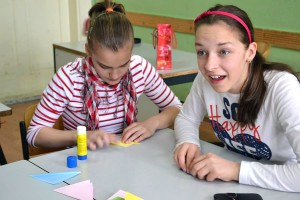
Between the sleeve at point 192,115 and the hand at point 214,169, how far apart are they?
27cm

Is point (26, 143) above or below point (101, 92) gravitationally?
below

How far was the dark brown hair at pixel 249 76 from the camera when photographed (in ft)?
4.40

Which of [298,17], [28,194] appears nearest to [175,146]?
[28,194]

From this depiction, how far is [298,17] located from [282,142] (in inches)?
80.1

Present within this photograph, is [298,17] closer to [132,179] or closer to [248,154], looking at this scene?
[248,154]

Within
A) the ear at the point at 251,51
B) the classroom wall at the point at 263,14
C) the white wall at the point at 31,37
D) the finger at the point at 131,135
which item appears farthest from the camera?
the white wall at the point at 31,37

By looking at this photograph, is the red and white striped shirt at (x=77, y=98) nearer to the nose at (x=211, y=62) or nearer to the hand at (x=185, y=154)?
the hand at (x=185, y=154)

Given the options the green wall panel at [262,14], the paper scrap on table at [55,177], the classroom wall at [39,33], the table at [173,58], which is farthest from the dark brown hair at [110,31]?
the classroom wall at [39,33]

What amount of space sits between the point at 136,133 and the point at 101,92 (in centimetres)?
26

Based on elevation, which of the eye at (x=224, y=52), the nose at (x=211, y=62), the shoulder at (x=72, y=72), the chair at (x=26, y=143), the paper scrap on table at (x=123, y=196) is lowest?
the chair at (x=26, y=143)

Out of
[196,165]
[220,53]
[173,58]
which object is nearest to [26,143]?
[196,165]

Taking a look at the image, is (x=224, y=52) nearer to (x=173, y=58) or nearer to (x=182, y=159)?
(x=182, y=159)

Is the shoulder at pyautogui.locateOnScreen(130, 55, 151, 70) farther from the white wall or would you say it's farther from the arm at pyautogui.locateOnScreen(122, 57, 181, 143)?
→ the white wall

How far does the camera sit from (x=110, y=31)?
1.61m
